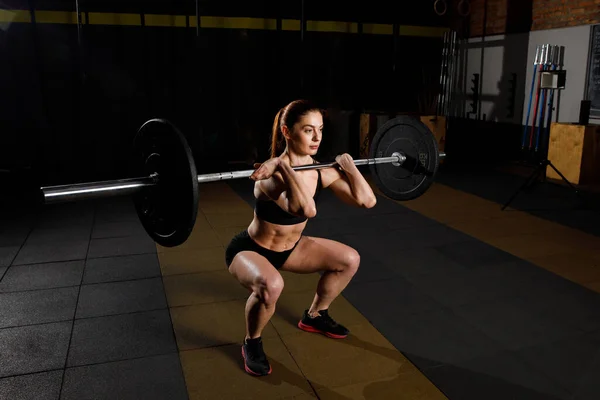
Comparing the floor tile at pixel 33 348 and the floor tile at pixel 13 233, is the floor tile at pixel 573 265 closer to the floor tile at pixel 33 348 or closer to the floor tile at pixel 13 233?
the floor tile at pixel 33 348

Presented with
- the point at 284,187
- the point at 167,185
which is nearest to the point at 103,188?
the point at 167,185

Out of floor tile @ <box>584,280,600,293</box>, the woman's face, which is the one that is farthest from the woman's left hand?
floor tile @ <box>584,280,600,293</box>

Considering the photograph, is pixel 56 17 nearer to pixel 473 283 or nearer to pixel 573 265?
pixel 473 283

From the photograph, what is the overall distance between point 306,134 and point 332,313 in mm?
1105

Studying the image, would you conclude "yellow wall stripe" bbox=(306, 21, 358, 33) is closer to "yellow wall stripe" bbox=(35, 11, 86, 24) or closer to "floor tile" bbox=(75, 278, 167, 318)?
"yellow wall stripe" bbox=(35, 11, 86, 24)

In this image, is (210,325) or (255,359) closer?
(255,359)

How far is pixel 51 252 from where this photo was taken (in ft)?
12.3

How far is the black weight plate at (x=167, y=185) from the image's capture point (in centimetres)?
170

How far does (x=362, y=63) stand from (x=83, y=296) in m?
5.77

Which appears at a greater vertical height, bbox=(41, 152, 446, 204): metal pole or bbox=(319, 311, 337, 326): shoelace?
bbox=(41, 152, 446, 204): metal pole

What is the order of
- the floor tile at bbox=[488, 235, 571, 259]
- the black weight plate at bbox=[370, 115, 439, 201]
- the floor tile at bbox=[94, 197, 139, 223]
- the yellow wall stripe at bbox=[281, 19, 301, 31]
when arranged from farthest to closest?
1. the yellow wall stripe at bbox=[281, 19, 301, 31]
2. the floor tile at bbox=[94, 197, 139, 223]
3. the floor tile at bbox=[488, 235, 571, 259]
4. the black weight plate at bbox=[370, 115, 439, 201]

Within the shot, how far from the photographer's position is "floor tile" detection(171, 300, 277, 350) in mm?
2426

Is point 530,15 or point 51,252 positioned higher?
point 530,15

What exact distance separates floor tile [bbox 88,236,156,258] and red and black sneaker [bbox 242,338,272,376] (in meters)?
1.83
